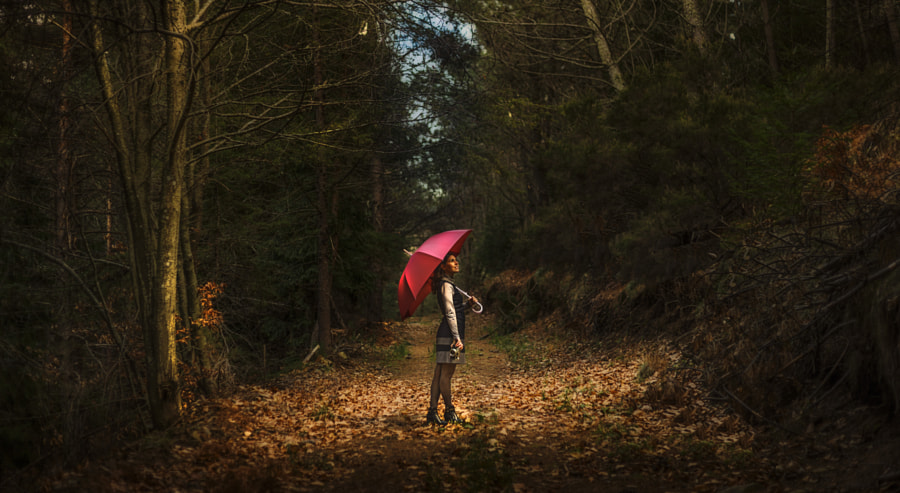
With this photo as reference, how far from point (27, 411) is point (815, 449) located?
7.34 meters

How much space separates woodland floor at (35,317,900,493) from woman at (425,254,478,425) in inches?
11.2

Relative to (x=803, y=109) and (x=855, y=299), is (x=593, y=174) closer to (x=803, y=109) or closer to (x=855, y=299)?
(x=803, y=109)

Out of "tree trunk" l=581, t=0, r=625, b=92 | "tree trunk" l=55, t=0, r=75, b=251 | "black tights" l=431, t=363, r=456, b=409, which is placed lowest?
"black tights" l=431, t=363, r=456, b=409

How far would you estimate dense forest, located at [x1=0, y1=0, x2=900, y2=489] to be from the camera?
6.00m

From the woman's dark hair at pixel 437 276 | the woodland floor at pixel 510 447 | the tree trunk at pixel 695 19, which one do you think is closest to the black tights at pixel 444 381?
the woodland floor at pixel 510 447

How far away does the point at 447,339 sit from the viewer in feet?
25.2

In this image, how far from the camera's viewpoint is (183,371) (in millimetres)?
8625

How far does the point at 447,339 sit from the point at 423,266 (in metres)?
1.01

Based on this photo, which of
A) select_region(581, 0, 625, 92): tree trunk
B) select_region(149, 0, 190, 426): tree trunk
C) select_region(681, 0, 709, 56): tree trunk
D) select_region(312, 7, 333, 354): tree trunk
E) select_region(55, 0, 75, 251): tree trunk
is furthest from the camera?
select_region(581, 0, 625, 92): tree trunk

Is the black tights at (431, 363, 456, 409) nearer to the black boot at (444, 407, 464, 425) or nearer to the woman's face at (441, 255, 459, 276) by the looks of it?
the black boot at (444, 407, 464, 425)

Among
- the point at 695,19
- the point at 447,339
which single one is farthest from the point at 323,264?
the point at 695,19

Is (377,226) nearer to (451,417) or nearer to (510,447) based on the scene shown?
(451,417)

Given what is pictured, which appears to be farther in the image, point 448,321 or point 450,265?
point 450,265

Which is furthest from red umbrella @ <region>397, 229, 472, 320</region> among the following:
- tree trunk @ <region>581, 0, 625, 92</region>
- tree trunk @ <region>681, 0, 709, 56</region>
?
tree trunk @ <region>581, 0, 625, 92</region>
